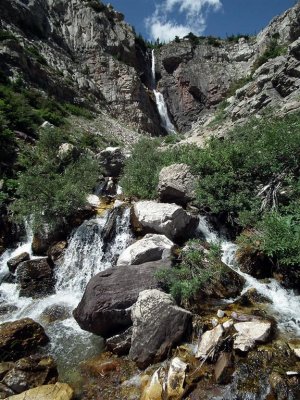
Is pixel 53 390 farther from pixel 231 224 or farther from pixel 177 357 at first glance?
pixel 231 224

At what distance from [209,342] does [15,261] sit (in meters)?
8.72

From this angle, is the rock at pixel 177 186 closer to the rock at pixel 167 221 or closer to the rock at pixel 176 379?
the rock at pixel 167 221

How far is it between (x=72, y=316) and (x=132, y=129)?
32485 mm

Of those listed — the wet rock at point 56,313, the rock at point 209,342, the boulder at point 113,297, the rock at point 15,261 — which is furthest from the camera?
the rock at point 15,261

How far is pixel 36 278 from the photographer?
41.3 feet

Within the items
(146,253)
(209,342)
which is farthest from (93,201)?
(209,342)

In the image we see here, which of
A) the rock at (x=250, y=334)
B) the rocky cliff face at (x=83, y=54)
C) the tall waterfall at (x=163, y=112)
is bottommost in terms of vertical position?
the rock at (x=250, y=334)

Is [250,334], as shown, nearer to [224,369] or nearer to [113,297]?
[224,369]

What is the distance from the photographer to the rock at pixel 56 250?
13398mm

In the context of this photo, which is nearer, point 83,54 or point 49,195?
point 49,195

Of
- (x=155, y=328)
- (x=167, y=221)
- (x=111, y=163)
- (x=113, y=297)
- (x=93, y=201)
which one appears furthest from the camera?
(x=111, y=163)

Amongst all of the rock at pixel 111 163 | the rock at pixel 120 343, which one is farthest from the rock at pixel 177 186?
the rock at pixel 111 163

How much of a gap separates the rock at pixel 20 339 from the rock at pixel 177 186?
7464mm

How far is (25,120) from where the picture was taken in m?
25.2
